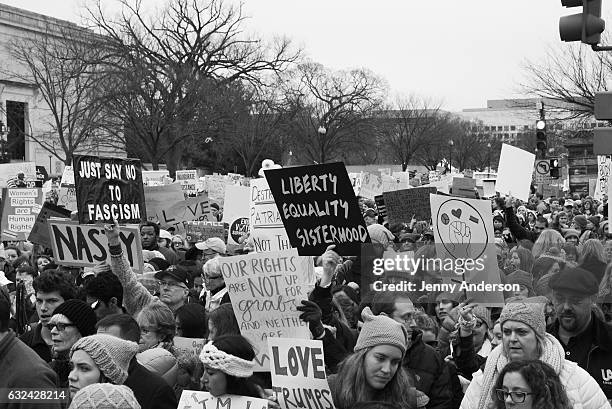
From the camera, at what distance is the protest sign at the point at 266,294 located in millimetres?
5895

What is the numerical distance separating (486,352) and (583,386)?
5.94ft

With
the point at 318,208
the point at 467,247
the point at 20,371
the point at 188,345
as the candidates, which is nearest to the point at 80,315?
the point at 188,345

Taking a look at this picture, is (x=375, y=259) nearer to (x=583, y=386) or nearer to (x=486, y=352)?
(x=486, y=352)

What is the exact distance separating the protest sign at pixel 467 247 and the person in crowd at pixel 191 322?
1.66 m

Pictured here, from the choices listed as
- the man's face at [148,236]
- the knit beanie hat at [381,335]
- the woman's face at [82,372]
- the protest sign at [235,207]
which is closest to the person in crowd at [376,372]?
the knit beanie hat at [381,335]

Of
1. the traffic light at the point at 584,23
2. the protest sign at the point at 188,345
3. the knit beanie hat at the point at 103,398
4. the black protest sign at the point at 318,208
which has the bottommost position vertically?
the protest sign at the point at 188,345

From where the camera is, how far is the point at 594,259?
7.87 m

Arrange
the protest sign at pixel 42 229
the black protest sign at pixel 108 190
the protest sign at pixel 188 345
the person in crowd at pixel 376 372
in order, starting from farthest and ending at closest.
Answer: the protest sign at pixel 42 229
the black protest sign at pixel 108 190
the protest sign at pixel 188 345
the person in crowd at pixel 376 372

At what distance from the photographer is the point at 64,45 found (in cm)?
4272

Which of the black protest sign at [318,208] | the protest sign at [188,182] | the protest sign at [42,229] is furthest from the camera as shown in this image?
the protest sign at [188,182]

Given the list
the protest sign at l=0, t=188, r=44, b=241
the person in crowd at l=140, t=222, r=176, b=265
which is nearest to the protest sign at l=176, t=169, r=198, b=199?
the protest sign at l=0, t=188, r=44, b=241

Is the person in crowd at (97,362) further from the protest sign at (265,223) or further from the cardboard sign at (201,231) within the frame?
the cardboard sign at (201,231)

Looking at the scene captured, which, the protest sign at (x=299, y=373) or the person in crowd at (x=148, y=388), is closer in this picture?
the person in crowd at (x=148, y=388)

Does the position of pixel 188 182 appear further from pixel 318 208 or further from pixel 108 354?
pixel 108 354
